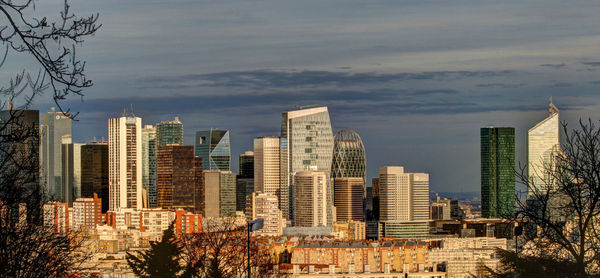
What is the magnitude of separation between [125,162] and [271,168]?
22465 mm

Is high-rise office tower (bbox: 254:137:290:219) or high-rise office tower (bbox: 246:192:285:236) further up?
high-rise office tower (bbox: 254:137:290:219)

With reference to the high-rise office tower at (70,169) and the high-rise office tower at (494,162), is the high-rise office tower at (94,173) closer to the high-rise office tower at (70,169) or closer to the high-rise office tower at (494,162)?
the high-rise office tower at (70,169)

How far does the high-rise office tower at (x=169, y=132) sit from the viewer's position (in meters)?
129

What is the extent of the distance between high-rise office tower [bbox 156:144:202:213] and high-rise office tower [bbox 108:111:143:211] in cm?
281

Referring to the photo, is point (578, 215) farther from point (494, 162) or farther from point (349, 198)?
point (494, 162)

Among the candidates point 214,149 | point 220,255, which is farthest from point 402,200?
point 220,255

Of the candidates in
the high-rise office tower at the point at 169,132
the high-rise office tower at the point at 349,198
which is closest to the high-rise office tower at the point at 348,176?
the high-rise office tower at the point at 349,198

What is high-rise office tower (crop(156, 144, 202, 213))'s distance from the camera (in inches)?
4673

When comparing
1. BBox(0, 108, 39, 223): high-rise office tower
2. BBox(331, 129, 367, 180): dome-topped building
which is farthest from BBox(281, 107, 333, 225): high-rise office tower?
BBox(0, 108, 39, 223): high-rise office tower

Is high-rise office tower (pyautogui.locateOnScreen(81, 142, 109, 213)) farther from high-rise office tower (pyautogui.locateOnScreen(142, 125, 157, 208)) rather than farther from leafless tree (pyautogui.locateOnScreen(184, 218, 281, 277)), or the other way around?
leafless tree (pyautogui.locateOnScreen(184, 218, 281, 277))

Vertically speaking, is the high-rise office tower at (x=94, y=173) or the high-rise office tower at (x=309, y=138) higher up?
the high-rise office tower at (x=309, y=138)

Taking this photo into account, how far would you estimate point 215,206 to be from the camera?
120m

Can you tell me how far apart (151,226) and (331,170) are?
48.4 metres

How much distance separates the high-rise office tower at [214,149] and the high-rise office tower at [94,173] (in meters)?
21.5
